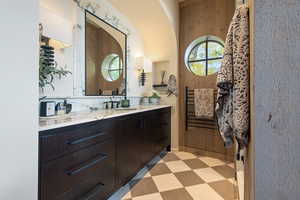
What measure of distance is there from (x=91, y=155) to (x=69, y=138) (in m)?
0.25

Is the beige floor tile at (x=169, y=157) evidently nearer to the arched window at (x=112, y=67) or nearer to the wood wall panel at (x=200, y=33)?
the wood wall panel at (x=200, y=33)

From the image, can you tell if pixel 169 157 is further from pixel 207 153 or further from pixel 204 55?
pixel 204 55

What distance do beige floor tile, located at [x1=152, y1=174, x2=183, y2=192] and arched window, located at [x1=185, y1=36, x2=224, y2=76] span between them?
1.85 meters

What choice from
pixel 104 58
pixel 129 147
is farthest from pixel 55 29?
pixel 129 147

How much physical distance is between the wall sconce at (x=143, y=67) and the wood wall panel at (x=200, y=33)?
603 mm

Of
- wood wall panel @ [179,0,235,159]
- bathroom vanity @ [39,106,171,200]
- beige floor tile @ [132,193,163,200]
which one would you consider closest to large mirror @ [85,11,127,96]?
bathroom vanity @ [39,106,171,200]

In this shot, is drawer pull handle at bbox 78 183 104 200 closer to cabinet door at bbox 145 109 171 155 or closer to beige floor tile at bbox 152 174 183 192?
beige floor tile at bbox 152 174 183 192

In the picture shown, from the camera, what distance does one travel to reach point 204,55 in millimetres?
2646

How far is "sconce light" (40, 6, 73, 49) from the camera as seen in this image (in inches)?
44.8

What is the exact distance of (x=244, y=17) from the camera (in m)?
0.58

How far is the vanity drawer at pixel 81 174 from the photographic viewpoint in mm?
801

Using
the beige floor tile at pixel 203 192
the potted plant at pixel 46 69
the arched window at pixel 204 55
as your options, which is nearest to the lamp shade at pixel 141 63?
the arched window at pixel 204 55

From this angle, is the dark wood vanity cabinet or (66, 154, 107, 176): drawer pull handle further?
the dark wood vanity cabinet

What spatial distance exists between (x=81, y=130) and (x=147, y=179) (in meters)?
1.16
